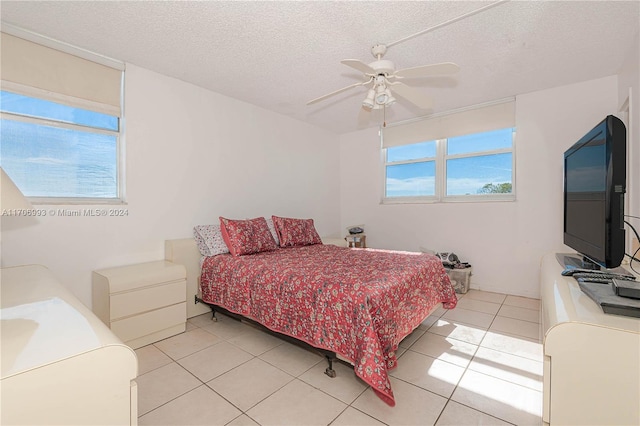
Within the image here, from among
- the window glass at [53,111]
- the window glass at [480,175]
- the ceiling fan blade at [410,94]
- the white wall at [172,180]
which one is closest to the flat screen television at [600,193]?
the ceiling fan blade at [410,94]

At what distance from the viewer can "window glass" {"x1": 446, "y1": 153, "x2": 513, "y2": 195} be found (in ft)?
13.0

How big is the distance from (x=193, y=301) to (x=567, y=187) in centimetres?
366

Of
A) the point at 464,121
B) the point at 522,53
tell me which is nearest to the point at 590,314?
the point at 522,53

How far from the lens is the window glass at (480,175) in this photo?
395 cm

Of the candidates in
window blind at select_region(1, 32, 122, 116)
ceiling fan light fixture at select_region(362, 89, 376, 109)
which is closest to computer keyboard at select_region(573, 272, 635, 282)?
ceiling fan light fixture at select_region(362, 89, 376, 109)

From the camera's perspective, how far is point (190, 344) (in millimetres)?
2492

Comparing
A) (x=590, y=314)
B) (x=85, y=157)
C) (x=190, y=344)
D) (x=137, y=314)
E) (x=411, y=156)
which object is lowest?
(x=190, y=344)

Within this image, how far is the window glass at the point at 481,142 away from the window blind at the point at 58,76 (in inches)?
169

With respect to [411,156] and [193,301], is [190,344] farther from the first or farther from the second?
[411,156]

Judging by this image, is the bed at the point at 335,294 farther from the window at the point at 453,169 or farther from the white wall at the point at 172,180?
the window at the point at 453,169

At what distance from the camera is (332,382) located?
76.4 inches

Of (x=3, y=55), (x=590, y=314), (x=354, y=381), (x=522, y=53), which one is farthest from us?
(x=522, y=53)

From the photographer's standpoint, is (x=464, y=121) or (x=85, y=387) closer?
(x=85, y=387)

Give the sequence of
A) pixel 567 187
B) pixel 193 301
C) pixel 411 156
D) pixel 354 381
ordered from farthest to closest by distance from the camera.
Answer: pixel 411 156, pixel 193 301, pixel 567 187, pixel 354 381
